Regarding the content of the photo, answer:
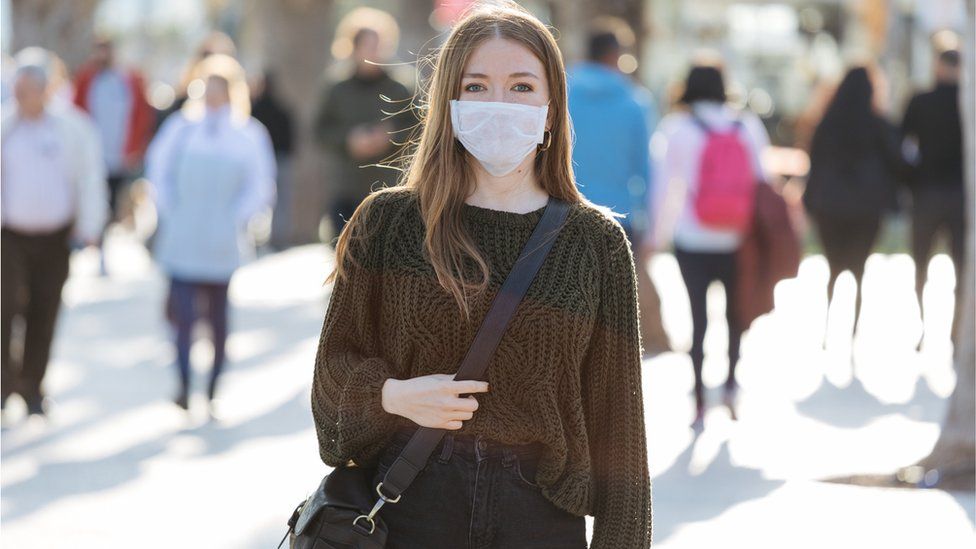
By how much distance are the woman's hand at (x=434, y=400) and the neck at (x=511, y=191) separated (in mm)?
387

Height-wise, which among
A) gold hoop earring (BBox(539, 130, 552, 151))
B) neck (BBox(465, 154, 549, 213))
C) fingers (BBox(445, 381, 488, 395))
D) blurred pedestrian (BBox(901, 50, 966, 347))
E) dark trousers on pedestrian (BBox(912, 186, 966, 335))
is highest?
gold hoop earring (BBox(539, 130, 552, 151))

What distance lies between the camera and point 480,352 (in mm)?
3127

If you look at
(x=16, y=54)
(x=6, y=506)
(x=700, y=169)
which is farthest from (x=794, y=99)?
(x=6, y=506)

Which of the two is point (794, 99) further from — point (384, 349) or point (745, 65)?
point (384, 349)

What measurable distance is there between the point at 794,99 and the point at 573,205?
3674 cm

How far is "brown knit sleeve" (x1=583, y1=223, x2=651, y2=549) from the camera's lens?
3262 mm

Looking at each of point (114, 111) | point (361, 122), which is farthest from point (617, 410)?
point (114, 111)

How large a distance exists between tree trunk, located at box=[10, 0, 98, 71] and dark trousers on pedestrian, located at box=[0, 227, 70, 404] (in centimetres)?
1034

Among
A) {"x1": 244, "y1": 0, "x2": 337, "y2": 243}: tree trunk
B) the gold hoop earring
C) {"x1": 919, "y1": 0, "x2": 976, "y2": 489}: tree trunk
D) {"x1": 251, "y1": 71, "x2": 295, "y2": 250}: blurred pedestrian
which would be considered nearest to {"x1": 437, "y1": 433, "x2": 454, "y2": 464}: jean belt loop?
the gold hoop earring

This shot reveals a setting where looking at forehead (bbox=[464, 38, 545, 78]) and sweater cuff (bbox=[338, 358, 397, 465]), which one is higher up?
forehead (bbox=[464, 38, 545, 78])

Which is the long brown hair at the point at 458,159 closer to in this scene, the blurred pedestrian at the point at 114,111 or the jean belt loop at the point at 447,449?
the jean belt loop at the point at 447,449

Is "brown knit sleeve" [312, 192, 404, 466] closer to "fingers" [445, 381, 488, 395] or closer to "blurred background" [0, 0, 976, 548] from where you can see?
"fingers" [445, 381, 488, 395]

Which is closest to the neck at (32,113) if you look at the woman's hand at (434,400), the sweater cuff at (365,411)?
the sweater cuff at (365,411)

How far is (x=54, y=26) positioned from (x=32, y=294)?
10.6m
